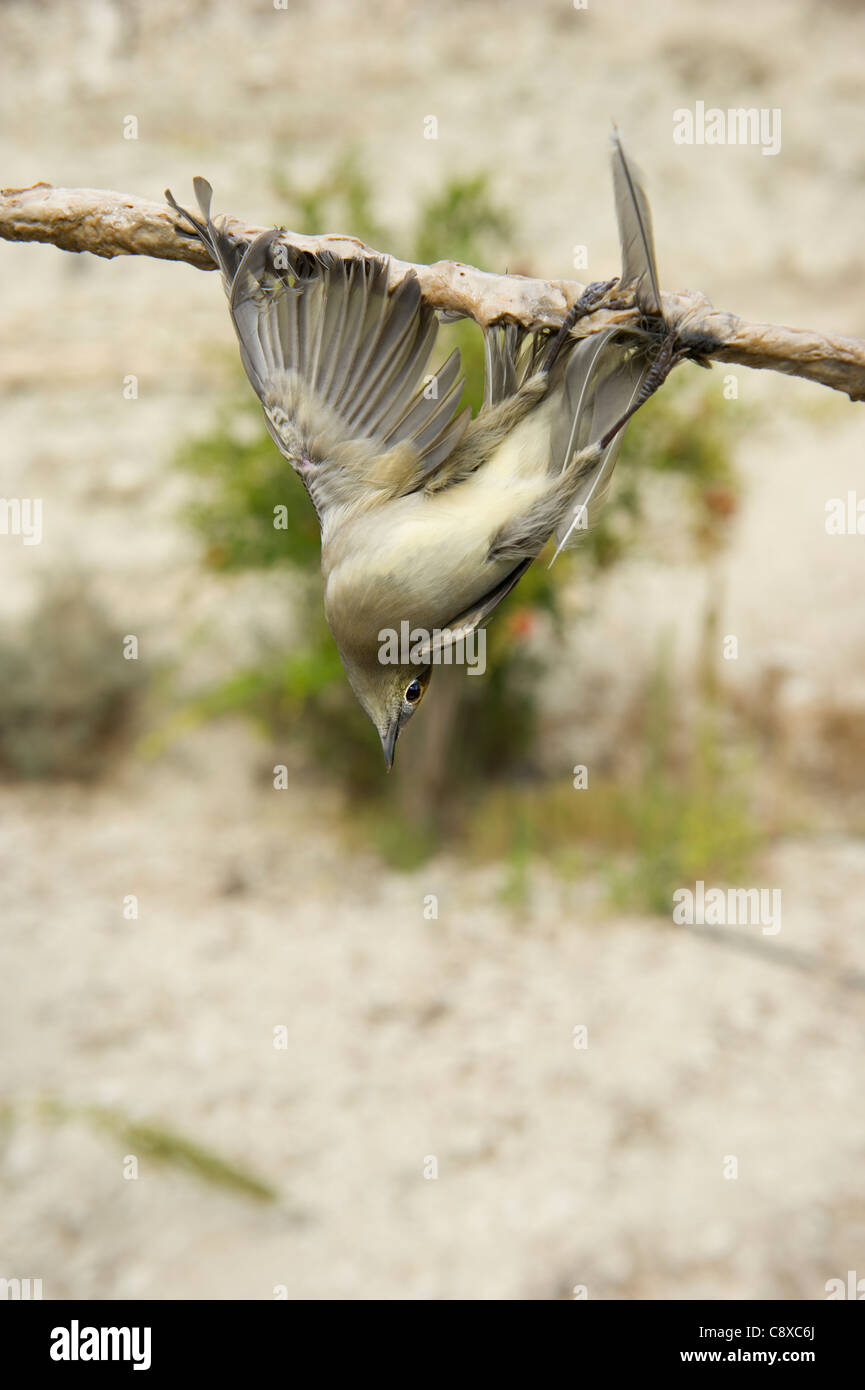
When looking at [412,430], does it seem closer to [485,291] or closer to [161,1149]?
[485,291]

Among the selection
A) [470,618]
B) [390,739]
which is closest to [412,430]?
[470,618]

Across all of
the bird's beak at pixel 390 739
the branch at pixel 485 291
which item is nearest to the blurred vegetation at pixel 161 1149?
the bird's beak at pixel 390 739

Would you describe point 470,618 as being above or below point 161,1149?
above

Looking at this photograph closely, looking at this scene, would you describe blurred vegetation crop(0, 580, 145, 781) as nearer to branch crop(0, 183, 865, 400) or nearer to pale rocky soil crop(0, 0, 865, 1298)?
pale rocky soil crop(0, 0, 865, 1298)

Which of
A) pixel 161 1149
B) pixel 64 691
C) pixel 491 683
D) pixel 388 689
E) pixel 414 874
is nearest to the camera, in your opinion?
pixel 388 689

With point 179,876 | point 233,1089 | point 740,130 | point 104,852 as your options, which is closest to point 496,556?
point 233,1089

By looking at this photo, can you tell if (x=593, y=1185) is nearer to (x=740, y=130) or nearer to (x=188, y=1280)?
(x=188, y=1280)
